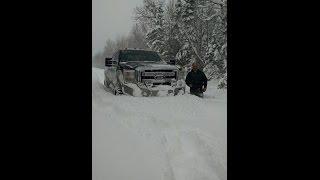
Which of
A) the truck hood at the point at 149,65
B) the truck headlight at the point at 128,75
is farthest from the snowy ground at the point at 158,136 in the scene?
the truck hood at the point at 149,65

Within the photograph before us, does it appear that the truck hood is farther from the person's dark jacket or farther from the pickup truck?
the person's dark jacket

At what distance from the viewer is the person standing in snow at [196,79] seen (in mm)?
4535

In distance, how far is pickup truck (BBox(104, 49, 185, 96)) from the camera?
4488 mm

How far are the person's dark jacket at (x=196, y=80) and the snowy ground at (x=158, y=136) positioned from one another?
0.08 m

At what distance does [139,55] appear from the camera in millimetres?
4488

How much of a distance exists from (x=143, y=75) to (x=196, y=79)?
52cm

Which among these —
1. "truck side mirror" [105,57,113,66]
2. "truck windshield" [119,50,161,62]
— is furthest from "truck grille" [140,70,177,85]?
"truck side mirror" [105,57,113,66]

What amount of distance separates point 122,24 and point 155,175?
4.81 feet

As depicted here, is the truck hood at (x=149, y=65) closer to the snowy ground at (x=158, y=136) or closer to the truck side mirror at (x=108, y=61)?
the truck side mirror at (x=108, y=61)

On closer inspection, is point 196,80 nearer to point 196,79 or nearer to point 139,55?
point 196,79

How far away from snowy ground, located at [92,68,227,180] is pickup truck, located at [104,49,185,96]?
0.07 metres
